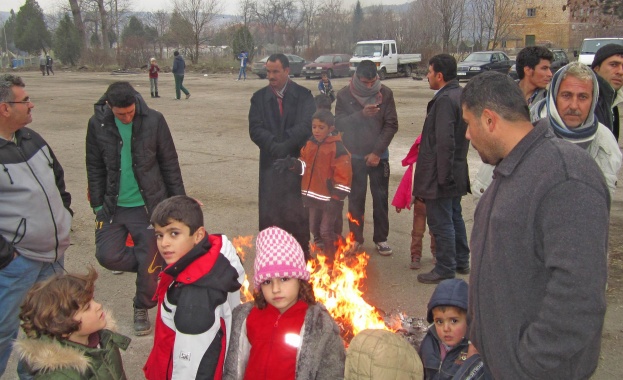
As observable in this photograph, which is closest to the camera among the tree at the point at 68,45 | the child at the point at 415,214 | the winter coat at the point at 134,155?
the winter coat at the point at 134,155

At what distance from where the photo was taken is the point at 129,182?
4.25m

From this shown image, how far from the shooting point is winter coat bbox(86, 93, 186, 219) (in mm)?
4168

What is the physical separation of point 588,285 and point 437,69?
3616 mm

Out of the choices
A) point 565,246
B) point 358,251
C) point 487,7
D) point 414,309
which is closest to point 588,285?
point 565,246

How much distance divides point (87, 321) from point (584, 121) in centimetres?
308

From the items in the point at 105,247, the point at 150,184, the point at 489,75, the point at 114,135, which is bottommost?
the point at 105,247

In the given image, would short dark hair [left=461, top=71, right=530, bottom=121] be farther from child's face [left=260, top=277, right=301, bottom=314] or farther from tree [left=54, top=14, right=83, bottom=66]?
tree [left=54, top=14, right=83, bottom=66]

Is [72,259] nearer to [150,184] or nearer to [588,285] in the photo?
[150,184]

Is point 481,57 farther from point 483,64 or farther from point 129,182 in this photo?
point 129,182

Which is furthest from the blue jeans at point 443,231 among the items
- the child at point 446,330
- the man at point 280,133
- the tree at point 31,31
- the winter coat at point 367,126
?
the tree at point 31,31

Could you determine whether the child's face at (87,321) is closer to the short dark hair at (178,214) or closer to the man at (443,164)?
the short dark hair at (178,214)

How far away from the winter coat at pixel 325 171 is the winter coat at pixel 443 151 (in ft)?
2.30

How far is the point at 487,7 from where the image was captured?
4494 cm

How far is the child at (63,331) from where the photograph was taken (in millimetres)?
2391
